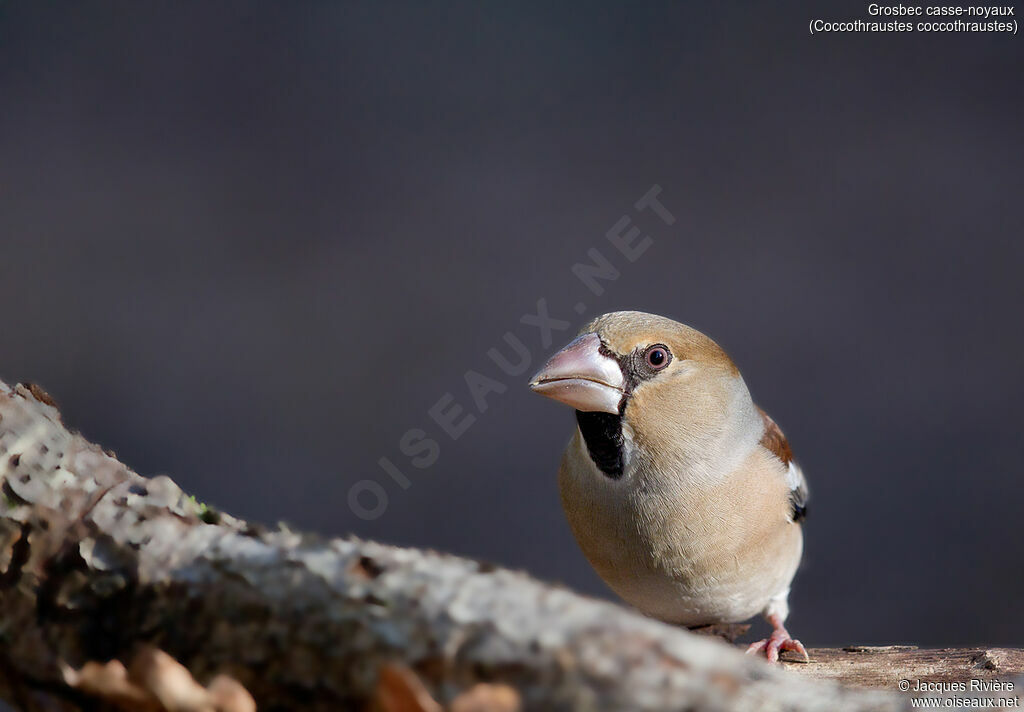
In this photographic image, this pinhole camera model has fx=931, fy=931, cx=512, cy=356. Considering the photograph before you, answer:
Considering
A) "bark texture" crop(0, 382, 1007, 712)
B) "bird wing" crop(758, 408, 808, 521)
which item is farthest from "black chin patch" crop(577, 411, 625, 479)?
"bark texture" crop(0, 382, 1007, 712)

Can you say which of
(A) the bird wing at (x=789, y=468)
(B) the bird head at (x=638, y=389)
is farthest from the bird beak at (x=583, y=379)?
(A) the bird wing at (x=789, y=468)

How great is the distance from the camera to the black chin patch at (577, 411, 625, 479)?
88 cm

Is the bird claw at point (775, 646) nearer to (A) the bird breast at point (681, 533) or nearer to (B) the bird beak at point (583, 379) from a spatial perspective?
(A) the bird breast at point (681, 533)

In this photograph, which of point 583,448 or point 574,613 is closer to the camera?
point 574,613

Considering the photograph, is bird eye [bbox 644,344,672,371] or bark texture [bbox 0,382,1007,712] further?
bird eye [bbox 644,344,672,371]

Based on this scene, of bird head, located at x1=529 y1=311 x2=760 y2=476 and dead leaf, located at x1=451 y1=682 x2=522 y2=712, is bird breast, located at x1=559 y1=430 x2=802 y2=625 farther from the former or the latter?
dead leaf, located at x1=451 y1=682 x2=522 y2=712

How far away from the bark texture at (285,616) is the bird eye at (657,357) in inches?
18.0

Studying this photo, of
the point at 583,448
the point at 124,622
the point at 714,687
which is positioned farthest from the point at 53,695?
the point at 583,448

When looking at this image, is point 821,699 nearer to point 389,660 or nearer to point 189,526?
point 389,660

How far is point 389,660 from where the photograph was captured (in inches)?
16.4

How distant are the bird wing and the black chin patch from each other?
19cm

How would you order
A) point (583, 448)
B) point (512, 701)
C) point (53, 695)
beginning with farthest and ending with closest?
point (583, 448) → point (53, 695) → point (512, 701)

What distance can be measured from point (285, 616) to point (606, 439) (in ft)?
1.60

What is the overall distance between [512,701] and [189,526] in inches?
8.2
